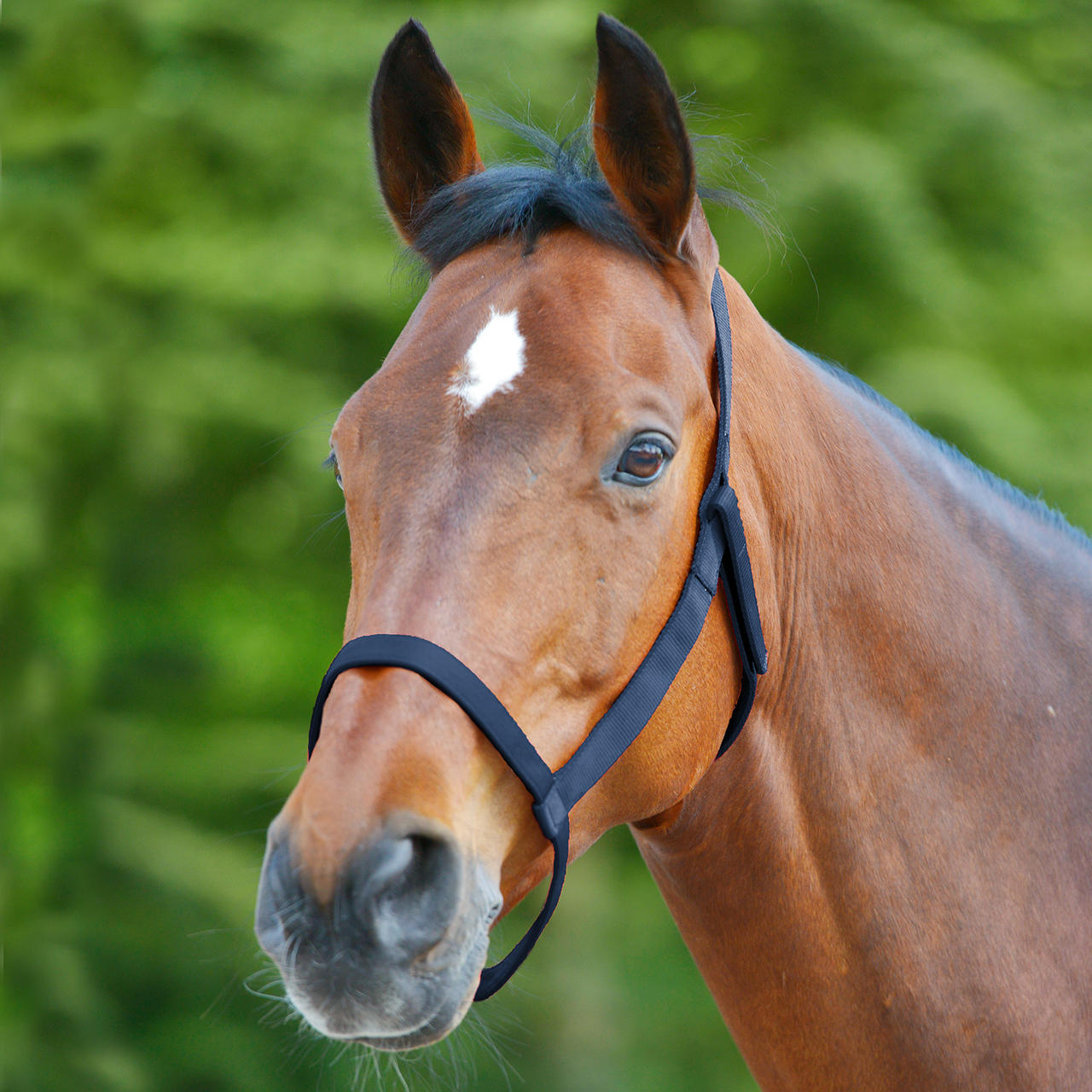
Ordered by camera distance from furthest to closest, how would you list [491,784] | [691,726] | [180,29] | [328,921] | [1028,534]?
1. [180,29]
2. [1028,534]
3. [691,726]
4. [491,784]
5. [328,921]

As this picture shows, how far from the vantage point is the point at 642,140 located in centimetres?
158

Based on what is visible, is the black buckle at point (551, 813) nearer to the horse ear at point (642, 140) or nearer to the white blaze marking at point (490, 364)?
the white blaze marking at point (490, 364)

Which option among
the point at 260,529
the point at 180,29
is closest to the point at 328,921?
the point at 260,529

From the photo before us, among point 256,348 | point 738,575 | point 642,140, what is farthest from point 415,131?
point 256,348

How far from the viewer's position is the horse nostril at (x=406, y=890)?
1137mm

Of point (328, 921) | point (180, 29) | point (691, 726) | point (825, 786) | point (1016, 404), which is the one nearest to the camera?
point (328, 921)

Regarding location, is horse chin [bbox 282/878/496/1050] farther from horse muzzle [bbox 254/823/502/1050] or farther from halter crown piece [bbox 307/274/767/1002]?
halter crown piece [bbox 307/274/767/1002]

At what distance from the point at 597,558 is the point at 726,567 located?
26cm

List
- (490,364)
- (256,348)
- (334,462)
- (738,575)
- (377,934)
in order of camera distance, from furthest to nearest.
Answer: (256,348), (334,462), (738,575), (490,364), (377,934)

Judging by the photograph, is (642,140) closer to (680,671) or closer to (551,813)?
(680,671)

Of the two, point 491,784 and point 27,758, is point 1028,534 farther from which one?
point 27,758

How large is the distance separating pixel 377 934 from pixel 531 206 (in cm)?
106

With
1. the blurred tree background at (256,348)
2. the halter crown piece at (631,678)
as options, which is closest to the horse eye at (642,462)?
the halter crown piece at (631,678)

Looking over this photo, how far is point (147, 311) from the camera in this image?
179 inches
